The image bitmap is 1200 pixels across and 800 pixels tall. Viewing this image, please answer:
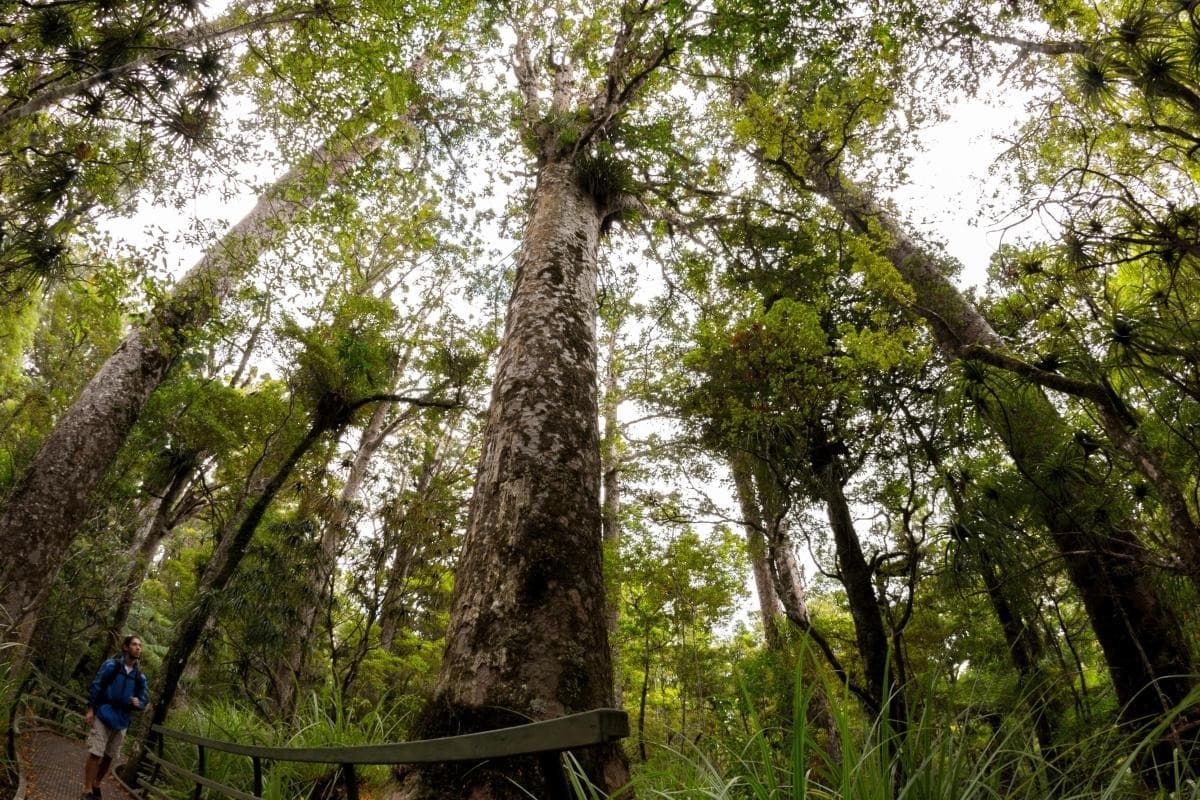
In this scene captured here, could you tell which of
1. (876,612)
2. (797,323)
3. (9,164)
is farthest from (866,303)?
(9,164)

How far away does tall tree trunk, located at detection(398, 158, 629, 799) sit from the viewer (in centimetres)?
175

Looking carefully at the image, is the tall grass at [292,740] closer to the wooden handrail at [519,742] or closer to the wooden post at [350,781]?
the wooden post at [350,781]

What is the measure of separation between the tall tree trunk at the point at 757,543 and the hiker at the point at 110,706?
20.3ft

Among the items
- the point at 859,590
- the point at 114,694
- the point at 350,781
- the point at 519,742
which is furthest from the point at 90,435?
the point at 859,590

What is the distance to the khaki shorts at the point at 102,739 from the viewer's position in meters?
4.64

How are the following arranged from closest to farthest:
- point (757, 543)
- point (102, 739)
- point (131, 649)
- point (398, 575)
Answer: point (102, 739)
point (131, 649)
point (398, 575)
point (757, 543)

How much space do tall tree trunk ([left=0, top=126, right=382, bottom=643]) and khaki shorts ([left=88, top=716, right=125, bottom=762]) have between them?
106 cm

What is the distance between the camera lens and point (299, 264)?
7980 millimetres

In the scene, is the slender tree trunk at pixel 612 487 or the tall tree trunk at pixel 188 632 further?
the slender tree trunk at pixel 612 487

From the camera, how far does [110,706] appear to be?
4961 mm

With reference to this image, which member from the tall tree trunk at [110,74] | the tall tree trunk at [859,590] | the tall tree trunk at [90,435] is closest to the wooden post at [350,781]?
the tall tree trunk at [859,590]

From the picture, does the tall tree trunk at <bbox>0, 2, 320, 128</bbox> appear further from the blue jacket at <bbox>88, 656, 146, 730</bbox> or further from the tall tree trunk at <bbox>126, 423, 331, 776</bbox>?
the blue jacket at <bbox>88, 656, 146, 730</bbox>

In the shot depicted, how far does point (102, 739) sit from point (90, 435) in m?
3.10

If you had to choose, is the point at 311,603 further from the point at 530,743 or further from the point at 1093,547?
the point at 1093,547
